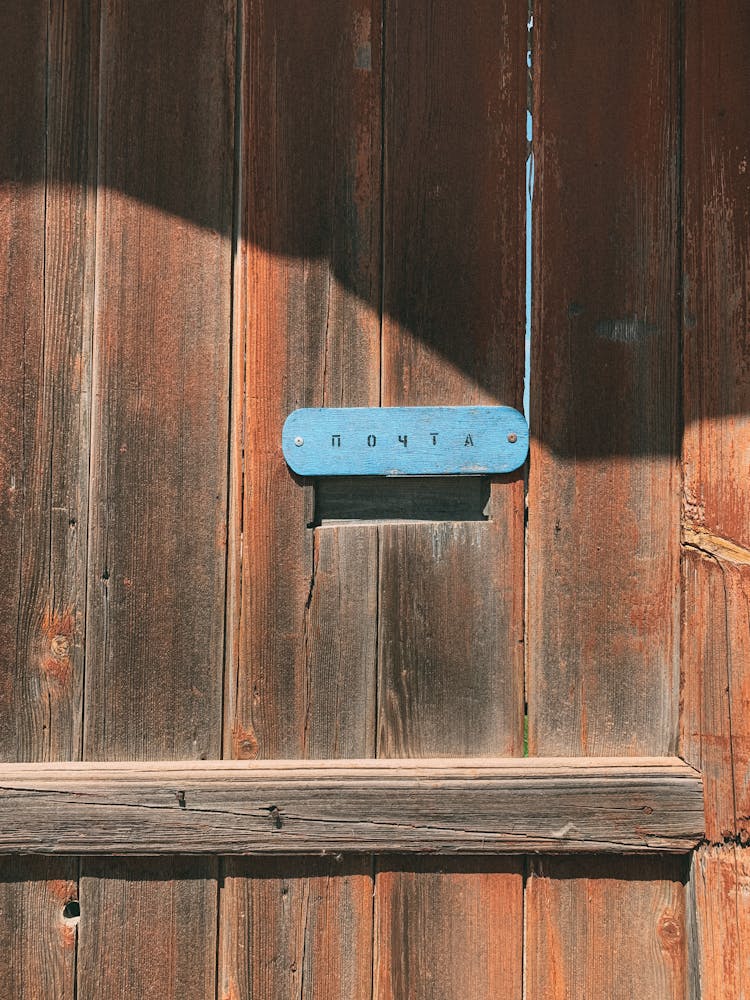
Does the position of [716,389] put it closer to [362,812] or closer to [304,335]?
[304,335]

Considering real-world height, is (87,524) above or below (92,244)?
below

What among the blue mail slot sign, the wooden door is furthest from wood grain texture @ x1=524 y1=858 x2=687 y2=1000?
the blue mail slot sign

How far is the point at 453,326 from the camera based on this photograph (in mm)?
1157

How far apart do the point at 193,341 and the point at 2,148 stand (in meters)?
0.41

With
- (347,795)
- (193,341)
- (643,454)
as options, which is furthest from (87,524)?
(643,454)

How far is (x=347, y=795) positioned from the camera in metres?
1.09

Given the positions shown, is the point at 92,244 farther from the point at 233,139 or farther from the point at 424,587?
the point at 424,587

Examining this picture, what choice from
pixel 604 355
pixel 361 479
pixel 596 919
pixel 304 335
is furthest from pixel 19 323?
pixel 596 919

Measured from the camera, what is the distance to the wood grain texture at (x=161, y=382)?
1.15 m

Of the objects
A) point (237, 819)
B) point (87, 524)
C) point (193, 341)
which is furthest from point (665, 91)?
point (237, 819)

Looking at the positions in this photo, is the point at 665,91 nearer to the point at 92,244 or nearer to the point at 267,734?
the point at 92,244

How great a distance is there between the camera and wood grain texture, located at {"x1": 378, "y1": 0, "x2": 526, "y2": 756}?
1148mm

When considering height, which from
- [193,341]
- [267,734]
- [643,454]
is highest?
[193,341]

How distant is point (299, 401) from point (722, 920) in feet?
3.12
